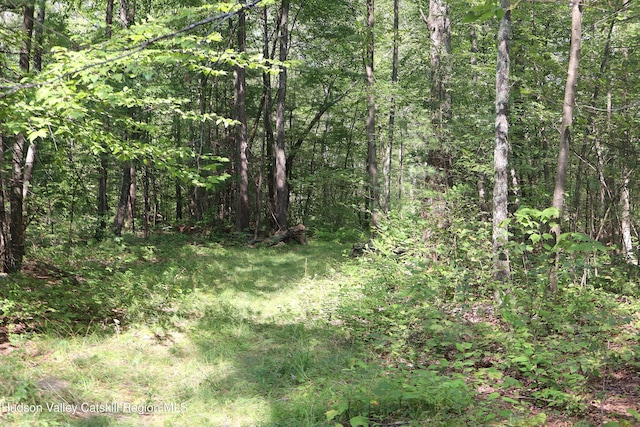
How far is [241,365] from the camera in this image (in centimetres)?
527

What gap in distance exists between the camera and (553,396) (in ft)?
12.1

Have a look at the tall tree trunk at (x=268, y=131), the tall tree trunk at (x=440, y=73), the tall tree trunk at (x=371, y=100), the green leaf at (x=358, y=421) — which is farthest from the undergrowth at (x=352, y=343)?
the tall tree trunk at (x=268, y=131)

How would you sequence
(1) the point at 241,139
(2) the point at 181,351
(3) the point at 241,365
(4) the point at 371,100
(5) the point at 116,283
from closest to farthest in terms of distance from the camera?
(3) the point at 241,365
(2) the point at 181,351
(5) the point at 116,283
(4) the point at 371,100
(1) the point at 241,139

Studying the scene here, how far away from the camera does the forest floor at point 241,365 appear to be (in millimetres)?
3637

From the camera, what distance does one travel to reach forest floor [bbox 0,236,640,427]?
3.64 meters

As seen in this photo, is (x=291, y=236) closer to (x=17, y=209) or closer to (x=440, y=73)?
(x=440, y=73)

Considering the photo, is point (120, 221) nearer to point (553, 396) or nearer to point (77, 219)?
point (77, 219)

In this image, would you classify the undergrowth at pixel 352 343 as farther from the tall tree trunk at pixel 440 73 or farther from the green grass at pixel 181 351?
the tall tree trunk at pixel 440 73

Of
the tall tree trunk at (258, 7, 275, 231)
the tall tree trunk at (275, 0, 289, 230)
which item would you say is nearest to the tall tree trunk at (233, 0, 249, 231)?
the tall tree trunk at (275, 0, 289, 230)

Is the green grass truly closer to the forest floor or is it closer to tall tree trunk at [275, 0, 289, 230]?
the forest floor

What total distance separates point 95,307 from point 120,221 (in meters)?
7.68

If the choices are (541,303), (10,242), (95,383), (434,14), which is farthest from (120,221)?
(541,303)

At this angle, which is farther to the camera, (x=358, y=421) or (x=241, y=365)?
(x=241, y=365)

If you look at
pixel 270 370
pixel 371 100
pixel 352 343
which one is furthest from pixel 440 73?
pixel 270 370
